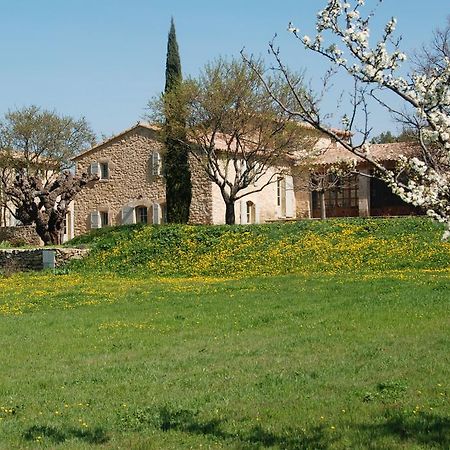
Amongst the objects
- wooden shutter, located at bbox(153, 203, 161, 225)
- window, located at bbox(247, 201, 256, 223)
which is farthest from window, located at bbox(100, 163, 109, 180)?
window, located at bbox(247, 201, 256, 223)

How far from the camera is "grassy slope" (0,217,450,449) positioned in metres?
6.29

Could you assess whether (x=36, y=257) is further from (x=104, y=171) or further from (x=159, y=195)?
(x=104, y=171)

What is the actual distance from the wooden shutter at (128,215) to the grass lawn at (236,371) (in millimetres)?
24896

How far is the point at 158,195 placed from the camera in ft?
131

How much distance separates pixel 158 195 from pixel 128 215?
256 centimetres

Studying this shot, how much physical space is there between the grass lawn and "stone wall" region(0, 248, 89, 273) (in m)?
12.1

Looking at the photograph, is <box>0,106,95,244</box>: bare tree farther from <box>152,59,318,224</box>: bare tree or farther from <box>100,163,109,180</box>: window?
<box>152,59,318,224</box>: bare tree

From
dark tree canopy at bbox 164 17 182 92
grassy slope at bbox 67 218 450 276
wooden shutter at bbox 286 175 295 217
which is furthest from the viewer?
wooden shutter at bbox 286 175 295 217

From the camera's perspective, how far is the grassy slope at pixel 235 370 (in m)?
6.29

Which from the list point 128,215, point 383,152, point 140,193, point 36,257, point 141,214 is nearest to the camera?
point 36,257

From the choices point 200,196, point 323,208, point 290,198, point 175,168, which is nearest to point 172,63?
point 175,168

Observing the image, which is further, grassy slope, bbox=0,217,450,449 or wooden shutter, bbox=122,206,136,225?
wooden shutter, bbox=122,206,136,225

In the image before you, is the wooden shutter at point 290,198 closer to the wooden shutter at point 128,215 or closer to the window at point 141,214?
the window at point 141,214

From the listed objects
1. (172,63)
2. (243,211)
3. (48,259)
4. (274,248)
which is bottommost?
(48,259)
